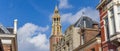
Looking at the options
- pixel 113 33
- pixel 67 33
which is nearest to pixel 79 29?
pixel 67 33

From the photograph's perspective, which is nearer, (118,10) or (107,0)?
(118,10)

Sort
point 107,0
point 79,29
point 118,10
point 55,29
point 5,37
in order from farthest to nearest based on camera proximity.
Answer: point 55,29
point 79,29
point 5,37
point 107,0
point 118,10

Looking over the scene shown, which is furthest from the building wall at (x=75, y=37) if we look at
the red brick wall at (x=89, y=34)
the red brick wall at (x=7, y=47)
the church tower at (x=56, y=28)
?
the church tower at (x=56, y=28)

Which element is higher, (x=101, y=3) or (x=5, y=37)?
(x=101, y=3)

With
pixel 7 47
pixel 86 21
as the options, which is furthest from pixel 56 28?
pixel 7 47

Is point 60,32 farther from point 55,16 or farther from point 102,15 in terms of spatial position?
point 102,15

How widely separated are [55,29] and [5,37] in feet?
163

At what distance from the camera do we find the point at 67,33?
5303 centimetres

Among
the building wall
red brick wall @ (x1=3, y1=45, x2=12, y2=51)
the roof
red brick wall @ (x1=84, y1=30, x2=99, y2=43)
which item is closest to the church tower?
the roof

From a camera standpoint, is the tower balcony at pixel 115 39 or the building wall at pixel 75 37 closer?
the tower balcony at pixel 115 39

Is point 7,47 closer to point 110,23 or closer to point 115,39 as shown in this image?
point 110,23

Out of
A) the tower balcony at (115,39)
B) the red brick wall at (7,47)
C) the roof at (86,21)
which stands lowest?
the red brick wall at (7,47)

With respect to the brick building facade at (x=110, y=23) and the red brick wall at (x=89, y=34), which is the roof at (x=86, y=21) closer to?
the red brick wall at (x=89, y=34)

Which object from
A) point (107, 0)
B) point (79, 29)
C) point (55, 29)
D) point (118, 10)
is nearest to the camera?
point (118, 10)
